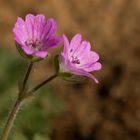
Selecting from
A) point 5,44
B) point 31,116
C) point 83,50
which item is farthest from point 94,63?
point 5,44

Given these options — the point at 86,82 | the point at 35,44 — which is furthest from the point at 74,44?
the point at 86,82

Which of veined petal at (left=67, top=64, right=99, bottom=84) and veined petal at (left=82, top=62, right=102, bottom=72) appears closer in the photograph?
veined petal at (left=67, top=64, right=99, bottom=84)

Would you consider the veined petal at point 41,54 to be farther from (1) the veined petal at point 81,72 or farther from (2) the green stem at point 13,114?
(2) the green stem at point 13,114

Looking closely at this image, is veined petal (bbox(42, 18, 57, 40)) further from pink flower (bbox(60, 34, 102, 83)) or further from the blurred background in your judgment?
the blurred background

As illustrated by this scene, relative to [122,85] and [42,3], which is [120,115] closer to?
[122,85]

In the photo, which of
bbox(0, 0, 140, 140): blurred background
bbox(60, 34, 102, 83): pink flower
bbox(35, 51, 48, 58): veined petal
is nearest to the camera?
bbox(35, 51, 48, 58): veined petal

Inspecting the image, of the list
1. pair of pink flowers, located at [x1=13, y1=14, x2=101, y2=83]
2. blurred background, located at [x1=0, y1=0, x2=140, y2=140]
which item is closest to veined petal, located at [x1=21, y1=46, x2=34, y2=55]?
pair of pink flowers, located at [x1=13, y1=14, x2=101, y2=83]
